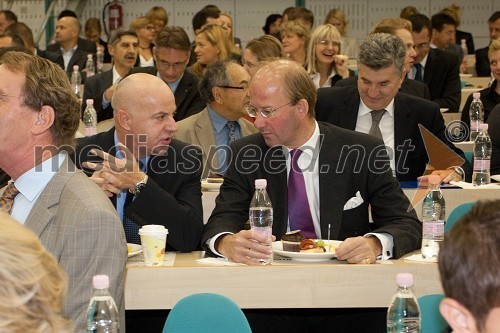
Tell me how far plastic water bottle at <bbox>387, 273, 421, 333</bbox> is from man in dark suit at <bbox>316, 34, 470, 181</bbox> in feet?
8.95

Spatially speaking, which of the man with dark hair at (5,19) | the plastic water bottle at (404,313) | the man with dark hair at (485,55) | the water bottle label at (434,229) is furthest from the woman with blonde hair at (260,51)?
the man with dark hair at (5,19)

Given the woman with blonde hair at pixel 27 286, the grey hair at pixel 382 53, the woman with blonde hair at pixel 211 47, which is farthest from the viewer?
the woman with blonde hair at pixel 211 47

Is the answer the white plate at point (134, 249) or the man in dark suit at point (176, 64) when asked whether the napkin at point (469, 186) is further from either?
the man in dark suit at point (176, 64)

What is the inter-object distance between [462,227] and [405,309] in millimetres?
941

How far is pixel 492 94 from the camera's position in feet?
24.0

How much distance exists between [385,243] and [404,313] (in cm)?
102

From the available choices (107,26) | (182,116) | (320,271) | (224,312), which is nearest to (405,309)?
(224,312)

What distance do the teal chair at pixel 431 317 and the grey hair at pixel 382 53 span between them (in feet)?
8.72

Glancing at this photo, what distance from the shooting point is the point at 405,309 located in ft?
8.70

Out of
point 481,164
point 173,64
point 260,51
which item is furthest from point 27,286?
Result: point 173,64

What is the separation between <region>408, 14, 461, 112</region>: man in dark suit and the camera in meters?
8.44

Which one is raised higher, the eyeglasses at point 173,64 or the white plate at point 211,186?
the eyeglasses at point 173,64

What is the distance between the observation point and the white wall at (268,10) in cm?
1462

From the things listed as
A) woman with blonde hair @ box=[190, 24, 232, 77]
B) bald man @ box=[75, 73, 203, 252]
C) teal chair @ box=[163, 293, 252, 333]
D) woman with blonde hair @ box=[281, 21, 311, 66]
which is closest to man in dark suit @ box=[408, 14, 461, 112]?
woman with blonde hair @ box=[281, 21, 311, 66]
